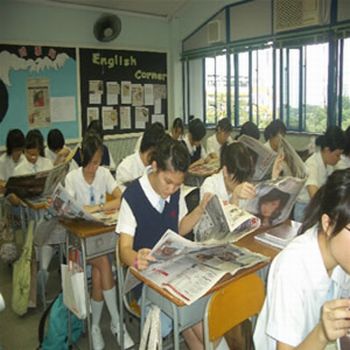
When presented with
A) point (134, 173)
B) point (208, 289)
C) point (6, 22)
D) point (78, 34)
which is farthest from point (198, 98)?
point (208, 289)

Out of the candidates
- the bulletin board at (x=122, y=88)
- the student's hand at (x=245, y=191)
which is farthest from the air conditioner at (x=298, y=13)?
the student's hand at (x=245, y=191)

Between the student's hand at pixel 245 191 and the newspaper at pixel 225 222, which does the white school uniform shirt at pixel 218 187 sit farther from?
the newspaper at pixel 225 222

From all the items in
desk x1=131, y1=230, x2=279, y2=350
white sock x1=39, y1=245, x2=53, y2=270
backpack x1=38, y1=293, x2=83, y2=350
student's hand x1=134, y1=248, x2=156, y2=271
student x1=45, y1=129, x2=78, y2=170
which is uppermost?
student x1=45, y1=129, x2=78, y2=170

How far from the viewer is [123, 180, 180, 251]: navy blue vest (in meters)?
1.94

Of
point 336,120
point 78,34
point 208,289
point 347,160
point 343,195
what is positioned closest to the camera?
point 343,195

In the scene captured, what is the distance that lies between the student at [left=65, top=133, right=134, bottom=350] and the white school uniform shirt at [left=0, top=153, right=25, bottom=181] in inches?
52.8

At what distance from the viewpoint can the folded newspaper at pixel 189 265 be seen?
1.52 m

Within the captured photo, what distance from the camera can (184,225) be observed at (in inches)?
82.2

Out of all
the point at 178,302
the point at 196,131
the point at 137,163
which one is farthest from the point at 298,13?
the point at 178,302

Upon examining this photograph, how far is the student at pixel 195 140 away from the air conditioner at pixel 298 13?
1.63 m

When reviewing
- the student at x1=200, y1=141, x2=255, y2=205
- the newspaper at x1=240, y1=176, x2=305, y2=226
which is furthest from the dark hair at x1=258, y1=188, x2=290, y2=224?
the student at x1=200, y1=141, x2=255, y2=205

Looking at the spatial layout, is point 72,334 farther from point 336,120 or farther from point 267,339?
point 336,120

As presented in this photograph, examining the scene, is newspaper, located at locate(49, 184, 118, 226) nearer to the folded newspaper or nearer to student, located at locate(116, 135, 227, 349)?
student, located at locate(116, 135, 227, 349)

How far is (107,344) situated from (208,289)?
51.0 inches
